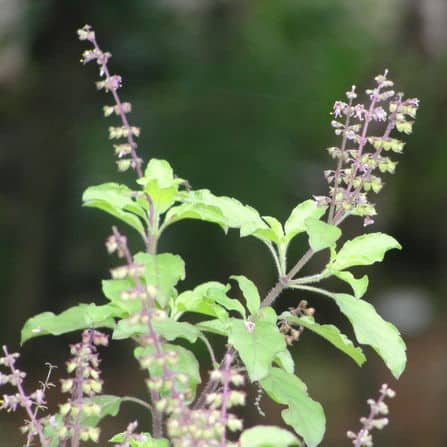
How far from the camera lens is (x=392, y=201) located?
596 cm

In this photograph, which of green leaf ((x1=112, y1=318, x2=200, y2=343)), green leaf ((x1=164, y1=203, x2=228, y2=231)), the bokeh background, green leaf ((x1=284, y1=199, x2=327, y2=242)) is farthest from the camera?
the bokeh background

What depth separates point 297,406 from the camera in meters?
0.99

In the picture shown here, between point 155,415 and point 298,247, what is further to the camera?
point 298,247

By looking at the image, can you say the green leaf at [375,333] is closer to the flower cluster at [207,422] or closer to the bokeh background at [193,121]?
the flower cluster at [207,422]

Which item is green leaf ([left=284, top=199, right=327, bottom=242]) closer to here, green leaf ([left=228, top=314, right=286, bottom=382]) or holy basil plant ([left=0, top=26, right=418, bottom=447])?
holy basil plant ([left=0, top=26, right=418, bottom=447])

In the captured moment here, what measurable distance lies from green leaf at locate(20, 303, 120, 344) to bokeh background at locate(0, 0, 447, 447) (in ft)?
8.51

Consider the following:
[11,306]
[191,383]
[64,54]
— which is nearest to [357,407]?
[11,306]

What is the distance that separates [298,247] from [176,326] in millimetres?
2938

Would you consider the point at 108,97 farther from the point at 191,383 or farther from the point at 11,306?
the point at 191,383

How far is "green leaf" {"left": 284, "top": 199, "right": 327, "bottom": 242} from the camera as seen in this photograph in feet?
3.48

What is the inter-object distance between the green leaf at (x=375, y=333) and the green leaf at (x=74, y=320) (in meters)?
0.26

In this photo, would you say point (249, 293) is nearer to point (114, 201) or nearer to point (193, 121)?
point (114, 201)

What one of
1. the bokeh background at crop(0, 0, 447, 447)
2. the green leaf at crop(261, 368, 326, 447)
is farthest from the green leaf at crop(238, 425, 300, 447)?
the bokeh background at crop(0, 0, 447, 447)

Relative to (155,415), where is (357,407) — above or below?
above
